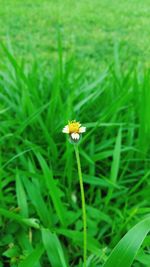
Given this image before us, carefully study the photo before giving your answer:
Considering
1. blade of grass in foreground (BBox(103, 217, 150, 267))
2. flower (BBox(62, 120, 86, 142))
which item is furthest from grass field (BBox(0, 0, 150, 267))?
flower (BBox(62, 120, 86, 142))

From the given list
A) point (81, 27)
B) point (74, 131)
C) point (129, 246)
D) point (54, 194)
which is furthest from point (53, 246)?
point (81, 27)

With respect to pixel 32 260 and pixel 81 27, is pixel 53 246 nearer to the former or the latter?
pixel 32 260

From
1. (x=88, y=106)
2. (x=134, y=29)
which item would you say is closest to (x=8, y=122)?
(x=88, y=106)

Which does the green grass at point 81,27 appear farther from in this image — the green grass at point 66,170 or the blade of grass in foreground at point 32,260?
the blade of grass in foreground at point 32,260

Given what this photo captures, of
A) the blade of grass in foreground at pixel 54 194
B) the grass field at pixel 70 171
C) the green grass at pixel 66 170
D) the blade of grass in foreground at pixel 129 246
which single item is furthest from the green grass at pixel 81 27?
the blade of grass in foreground at pixel 129 246

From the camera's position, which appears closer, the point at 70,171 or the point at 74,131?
the point at 74,131

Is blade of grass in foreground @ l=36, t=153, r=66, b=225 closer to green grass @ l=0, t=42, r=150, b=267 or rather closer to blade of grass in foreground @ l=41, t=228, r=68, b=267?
green grass @ l=0, t=42, r=150, b=267
